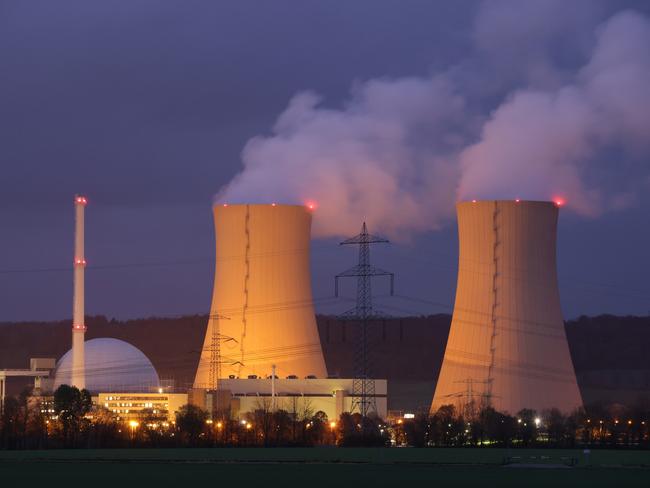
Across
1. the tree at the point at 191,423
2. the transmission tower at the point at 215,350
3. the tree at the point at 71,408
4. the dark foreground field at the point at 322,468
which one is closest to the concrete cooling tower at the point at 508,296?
the dark foreground field at the point at 322,468

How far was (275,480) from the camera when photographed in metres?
25.7

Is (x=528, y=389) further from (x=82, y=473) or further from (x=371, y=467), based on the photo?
(x=82, y=473)

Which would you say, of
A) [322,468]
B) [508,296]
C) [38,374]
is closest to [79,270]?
[38,374]

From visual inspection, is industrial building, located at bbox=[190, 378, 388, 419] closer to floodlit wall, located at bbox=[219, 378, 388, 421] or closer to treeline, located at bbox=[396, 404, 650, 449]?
floodlit wall, located at bbox=[219, 378, 388, 421]

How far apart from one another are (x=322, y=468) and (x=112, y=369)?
20.1 meters

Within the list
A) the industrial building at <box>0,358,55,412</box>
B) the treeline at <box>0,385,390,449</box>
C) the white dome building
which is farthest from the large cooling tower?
the industrial building at <box>0,358,55,412</box>

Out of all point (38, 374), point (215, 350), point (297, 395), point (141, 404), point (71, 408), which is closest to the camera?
point (71, 408)

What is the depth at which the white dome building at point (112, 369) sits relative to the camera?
157 ft

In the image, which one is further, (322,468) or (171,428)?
(171,428)

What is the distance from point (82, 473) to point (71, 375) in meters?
19.6

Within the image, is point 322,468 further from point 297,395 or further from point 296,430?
point 297,395

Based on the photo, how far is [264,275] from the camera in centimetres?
3956

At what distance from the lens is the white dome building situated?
4797cm

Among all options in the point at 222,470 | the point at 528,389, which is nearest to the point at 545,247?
the point at 528,389
